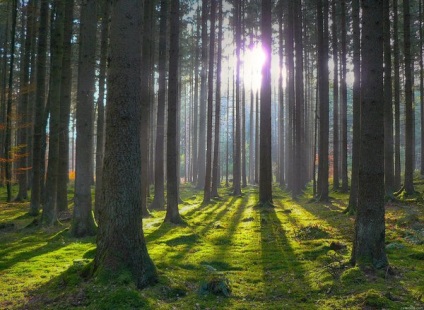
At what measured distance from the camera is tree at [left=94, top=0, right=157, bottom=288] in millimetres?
5629

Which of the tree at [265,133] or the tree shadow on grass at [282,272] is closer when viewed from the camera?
the tree shadow on grass at [282,272]

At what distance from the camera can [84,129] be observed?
426 inches

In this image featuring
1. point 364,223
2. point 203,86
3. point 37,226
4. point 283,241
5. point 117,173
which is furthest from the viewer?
point 203,86

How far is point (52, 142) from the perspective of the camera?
12852 millimetres

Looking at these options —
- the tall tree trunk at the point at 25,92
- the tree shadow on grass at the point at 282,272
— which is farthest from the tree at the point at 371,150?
the tall tree trunk at the point at 25,92

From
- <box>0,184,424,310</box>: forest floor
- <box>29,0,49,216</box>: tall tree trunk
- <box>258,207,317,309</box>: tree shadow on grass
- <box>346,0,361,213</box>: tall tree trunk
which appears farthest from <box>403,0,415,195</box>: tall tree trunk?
<box>29,0,49,216</box>: tall tree trunk

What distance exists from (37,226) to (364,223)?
10650mm

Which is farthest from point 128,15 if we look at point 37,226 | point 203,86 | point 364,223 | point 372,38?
point 203,86

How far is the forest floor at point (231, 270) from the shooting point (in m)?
5.28

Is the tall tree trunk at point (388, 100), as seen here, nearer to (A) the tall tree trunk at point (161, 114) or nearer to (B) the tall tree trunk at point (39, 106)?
(A) the tall tree trunk at point (161, 114)

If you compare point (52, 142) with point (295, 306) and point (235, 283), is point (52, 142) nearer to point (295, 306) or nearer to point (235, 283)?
point (235, 283)

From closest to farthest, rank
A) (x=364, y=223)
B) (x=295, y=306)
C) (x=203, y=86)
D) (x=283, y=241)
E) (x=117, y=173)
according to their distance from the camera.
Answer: (x=295, y=306), (x=117, y=173), (x=364, y=223), (x=283, y=241), (x=203, y=86)

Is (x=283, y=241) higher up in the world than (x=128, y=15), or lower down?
lower down

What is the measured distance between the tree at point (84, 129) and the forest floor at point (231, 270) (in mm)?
623
